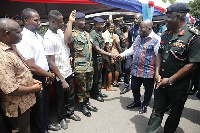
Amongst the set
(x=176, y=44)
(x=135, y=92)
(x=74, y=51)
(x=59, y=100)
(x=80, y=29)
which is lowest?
(x=135, y=92)

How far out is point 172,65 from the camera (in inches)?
83.7

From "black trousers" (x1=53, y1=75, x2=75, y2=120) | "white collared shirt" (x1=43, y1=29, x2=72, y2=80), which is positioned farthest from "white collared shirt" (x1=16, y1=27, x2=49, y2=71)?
"black trousers" (x1=53, y1=75, x2=75, y2=120)

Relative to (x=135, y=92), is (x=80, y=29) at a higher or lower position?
higher

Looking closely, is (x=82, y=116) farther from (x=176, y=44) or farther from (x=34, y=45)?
(x=176, y=44)

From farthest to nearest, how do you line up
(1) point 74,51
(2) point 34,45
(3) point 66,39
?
(1) point 74,51, (3) point 66,39, (2) point 34,45

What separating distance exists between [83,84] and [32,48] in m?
1.32

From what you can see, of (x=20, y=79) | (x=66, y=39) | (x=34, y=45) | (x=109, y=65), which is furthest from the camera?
(x=109, y=65)

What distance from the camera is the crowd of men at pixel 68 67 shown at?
5.30 feet

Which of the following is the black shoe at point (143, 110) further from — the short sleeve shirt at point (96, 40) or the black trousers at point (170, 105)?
the short sleeve shirt at point (96, 40)

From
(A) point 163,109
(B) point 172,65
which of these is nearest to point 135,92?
(A) point 163,109

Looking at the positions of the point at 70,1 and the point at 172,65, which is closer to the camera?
the point at 172,65

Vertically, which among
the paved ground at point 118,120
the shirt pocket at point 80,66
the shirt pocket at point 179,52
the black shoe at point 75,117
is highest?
the shirt pocket at point 179,52

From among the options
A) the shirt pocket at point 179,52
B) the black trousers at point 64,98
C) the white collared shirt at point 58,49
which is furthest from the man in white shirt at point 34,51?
the shirt pocket at point 179,52

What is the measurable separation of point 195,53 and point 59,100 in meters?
2.27
